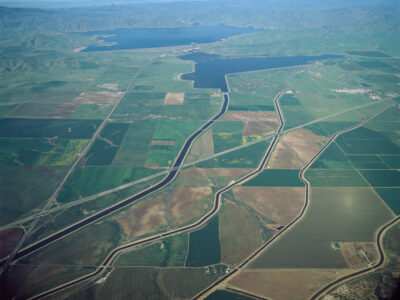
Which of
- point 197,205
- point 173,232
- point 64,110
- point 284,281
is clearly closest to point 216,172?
point 197,205

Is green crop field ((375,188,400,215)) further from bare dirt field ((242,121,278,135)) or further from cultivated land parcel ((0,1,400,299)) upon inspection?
bare dirt field ((242,121,278,135))

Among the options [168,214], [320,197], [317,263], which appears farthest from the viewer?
[320,197]

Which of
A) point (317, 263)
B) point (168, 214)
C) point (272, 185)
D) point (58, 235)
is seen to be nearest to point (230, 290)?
point (317, 263)

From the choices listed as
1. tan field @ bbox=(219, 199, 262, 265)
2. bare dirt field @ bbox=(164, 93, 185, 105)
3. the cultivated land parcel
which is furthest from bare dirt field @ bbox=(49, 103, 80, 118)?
tan field @ bbox=(219, 199, 262, 265)

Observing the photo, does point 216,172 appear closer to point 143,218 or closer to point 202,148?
point 202,148

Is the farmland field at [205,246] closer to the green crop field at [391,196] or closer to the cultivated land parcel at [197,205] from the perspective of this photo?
the cultivated land parcel at [197,205]

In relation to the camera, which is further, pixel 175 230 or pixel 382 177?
pixel 382 177

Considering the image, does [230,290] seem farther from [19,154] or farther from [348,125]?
[348,125]
